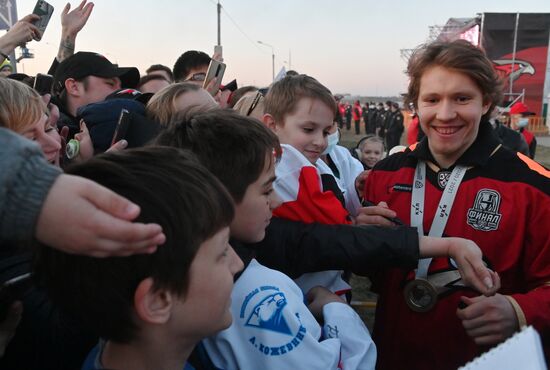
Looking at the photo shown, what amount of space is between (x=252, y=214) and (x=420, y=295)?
87 cm

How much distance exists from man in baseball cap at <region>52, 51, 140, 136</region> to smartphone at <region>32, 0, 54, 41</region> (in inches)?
13.2

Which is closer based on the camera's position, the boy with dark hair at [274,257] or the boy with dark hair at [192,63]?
the boy with dark hair at [274,257]

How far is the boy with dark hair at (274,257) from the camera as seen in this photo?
129 cm

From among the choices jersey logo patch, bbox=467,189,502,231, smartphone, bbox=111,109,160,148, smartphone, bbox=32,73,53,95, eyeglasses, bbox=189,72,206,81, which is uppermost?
eyeglasses, bbox=189,72,206,81

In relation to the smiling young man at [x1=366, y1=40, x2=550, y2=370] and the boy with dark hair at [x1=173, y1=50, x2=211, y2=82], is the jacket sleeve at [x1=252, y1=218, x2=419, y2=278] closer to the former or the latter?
the smiling young man at [x1=366, y1=40, x2=550, y2=370]

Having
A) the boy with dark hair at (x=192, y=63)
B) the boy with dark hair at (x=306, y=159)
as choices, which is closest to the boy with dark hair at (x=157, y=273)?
the boy with dark hair at (x=306, y=159)

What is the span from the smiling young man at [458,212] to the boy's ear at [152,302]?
3.55ft

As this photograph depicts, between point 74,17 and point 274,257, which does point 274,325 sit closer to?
point 274,257

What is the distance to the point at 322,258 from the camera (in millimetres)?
1705

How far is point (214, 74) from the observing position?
158 inches

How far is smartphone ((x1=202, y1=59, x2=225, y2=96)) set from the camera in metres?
3.91

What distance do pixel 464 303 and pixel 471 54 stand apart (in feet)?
3.58

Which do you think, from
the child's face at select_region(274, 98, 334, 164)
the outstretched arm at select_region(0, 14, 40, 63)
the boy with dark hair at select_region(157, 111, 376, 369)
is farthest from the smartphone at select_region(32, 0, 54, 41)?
the boy with dark hair at select_region(157, 111, 376, 369)

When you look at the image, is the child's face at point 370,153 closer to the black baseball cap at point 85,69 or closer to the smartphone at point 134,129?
the black baseball cap at point 85,69
